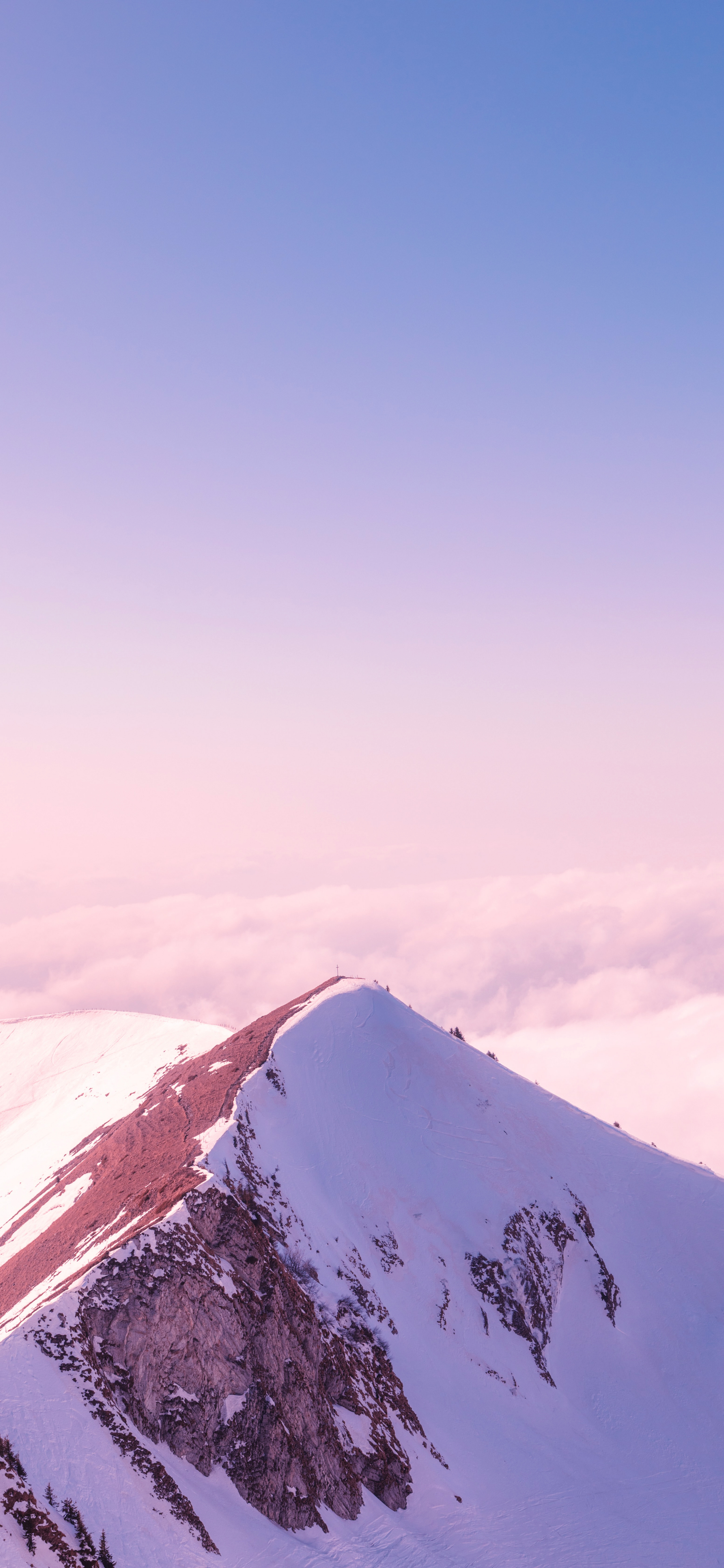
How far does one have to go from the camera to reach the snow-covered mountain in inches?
1607

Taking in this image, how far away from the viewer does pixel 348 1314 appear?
59906mm

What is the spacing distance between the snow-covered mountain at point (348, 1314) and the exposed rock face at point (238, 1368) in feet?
0.46

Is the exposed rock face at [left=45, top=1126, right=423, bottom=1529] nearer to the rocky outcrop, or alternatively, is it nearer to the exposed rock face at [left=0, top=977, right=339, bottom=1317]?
the rocky outcrop

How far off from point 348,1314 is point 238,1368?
15059 millimetres

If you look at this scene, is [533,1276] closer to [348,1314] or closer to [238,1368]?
[348,1314]

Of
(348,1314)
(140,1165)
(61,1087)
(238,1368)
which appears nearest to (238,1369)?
(238,1368)

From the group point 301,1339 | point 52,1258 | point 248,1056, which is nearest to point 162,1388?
point 301,1339

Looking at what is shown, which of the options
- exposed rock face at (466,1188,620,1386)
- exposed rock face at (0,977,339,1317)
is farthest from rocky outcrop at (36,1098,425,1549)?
exposed rock face at (466,1188,620,1386)

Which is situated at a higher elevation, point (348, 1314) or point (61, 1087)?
point (61, 1087)

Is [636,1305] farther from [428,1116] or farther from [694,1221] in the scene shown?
[428,1116]

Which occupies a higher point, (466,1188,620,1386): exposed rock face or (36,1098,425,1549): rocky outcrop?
(36,1098,425,1549): rocky outcrop

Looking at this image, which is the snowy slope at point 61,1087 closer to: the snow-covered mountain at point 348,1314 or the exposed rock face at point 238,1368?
the snow-covered mountain at point 348,1314

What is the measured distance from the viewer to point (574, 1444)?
213 ft

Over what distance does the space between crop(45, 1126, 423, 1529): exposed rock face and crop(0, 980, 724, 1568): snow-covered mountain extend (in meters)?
0.14
